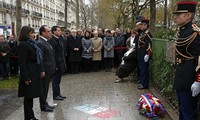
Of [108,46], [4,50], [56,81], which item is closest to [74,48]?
[108,46]

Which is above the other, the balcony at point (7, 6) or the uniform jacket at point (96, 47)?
the balcony at point (7, 6)

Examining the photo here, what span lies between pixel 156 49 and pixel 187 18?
4.24 meters

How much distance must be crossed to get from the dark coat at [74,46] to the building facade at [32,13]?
29.4m

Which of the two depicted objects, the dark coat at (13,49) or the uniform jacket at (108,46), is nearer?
the dark coat at (13,49)

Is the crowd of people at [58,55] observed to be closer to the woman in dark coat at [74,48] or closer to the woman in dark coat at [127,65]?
the woman in dark coat at [74,48]

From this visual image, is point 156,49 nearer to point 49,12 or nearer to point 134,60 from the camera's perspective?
point 134,60

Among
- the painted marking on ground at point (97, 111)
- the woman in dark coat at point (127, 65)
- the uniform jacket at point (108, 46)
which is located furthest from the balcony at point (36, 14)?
the painted marking on ground at point (97, 111)

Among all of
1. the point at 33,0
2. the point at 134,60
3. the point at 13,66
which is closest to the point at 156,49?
the point at 134,60

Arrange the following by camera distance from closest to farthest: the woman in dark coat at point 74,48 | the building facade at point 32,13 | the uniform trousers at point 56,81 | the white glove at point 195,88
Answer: the white glove at point 195,88, the uniform trousers at point 56,81, the woman in dark coat at point 74,48, the building facade at point 32,13

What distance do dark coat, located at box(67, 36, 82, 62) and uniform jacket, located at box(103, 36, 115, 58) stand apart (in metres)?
1.14

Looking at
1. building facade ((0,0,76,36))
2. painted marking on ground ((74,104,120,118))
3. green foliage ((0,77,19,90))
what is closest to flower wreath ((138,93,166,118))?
painted marking on ground ((74,104,120,118))

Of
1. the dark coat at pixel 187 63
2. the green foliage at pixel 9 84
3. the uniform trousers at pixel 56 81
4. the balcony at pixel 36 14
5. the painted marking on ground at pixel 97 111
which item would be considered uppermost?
the balcony at pixel 36 14

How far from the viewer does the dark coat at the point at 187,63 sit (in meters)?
4.25

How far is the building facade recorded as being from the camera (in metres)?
51.7
